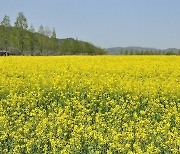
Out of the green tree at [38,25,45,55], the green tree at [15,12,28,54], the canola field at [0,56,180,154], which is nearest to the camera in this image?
the canola field at [0,56,180,154]

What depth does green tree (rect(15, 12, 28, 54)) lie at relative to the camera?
180ft

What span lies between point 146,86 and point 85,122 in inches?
126

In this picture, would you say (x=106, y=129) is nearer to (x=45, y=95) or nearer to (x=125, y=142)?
(x=125, y=142)

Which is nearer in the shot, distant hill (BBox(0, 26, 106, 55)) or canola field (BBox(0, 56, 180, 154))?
canola field (BBox(0, 56, 180, 154))

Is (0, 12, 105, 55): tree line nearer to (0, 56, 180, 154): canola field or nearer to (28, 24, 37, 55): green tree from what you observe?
(28, 24, 37, 55): green tree

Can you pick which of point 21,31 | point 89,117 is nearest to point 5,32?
point 21,31

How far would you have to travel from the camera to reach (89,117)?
582 cm

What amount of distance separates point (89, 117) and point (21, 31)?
2076 inches

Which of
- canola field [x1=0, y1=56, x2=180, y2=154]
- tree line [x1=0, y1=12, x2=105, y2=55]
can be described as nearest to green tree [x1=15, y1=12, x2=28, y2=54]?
tree line [x1=0, y1=12, x2=105, y2=55]

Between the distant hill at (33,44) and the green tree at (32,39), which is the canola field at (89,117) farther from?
the green tree at (32,39)

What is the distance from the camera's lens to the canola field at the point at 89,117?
4590 millimetres

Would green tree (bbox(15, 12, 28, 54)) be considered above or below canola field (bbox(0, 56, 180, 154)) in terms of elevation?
above

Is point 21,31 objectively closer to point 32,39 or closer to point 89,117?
point 32,39

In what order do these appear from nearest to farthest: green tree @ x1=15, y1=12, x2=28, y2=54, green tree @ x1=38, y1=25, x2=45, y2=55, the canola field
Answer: the canola field
green tree @ x1=15, y1=12, x2=28, y2=54
green tree @ x1=38, y1=25, x2=45, y2=55
